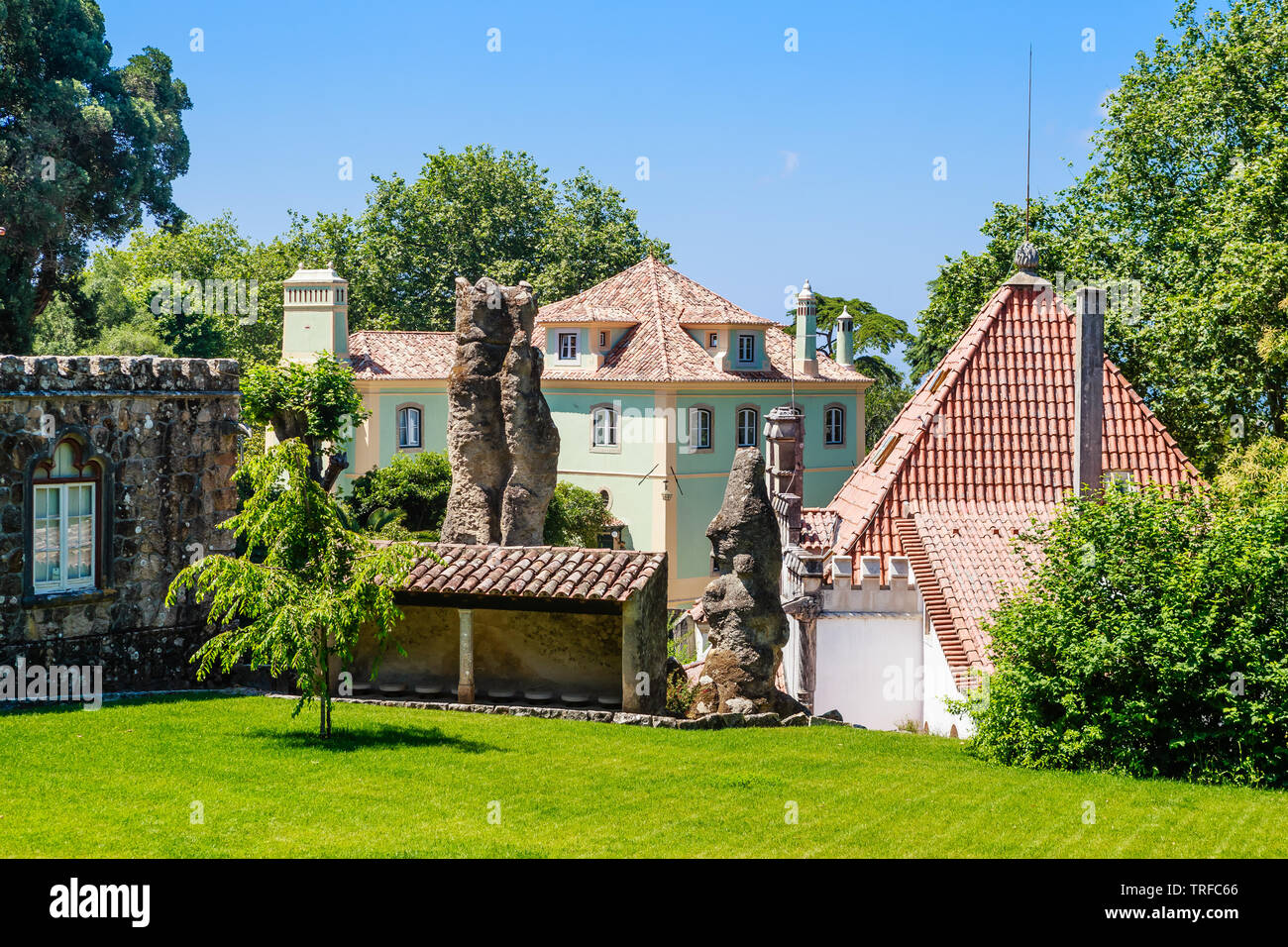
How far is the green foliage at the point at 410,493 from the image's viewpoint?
39.6 metres

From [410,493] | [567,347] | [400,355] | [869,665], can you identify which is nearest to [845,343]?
[567,347]

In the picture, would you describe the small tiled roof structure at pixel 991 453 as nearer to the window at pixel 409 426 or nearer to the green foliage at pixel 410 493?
the green foliage at pixel 410 493

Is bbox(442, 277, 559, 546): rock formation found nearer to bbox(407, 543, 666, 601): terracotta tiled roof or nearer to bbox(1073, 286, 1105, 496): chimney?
bbox(407, 543, 666, 601): terracotta tiled roof

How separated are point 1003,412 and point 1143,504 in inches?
355

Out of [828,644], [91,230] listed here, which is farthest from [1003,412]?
[91,230]

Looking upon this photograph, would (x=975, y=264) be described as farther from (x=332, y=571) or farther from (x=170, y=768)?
(x=170, y=768)

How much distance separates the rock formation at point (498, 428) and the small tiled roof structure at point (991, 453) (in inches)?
209

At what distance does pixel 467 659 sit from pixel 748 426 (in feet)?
104

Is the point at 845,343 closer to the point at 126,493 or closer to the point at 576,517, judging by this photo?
the point at 576,517

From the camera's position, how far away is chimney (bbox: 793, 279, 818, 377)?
51509 mm

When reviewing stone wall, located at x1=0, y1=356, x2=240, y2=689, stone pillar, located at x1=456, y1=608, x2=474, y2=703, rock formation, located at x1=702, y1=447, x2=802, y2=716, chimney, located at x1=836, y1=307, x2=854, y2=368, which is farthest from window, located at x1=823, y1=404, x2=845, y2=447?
stone wall, located at x1=0, y1=356, x2=240, y2=689

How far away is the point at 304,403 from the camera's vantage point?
27.8 m

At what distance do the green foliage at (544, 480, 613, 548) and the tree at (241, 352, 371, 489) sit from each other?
12975 millimetres
